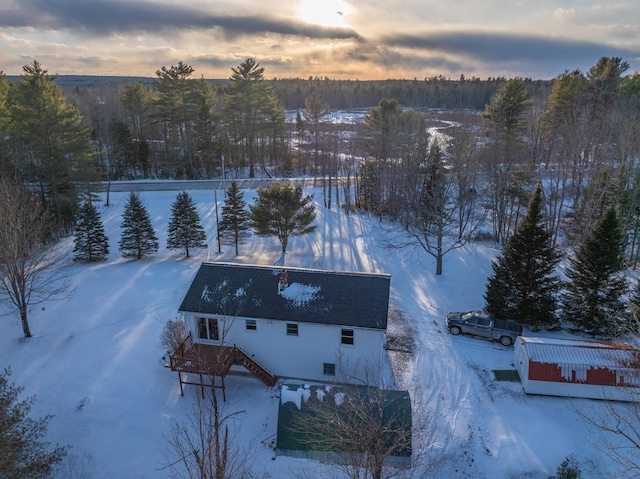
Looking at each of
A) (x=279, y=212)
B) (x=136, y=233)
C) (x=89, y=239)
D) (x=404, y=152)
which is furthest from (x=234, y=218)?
(x=404, y=152)

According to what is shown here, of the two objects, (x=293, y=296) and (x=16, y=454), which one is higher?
(x=293, y=296)

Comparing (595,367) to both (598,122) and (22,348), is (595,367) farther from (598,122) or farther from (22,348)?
(598,122)

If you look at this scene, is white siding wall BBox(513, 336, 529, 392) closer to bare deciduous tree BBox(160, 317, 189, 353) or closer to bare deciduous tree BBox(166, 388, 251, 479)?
bare deciduous tree BBox(166, 388, 251, 479)

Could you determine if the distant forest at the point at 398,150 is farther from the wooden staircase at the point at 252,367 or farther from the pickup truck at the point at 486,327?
the wooden staircase at the point at 252,367

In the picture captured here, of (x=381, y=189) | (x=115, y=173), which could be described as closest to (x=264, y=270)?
(x=381, y=189)

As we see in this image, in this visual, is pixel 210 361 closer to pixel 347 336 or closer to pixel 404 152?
pixel 347 336

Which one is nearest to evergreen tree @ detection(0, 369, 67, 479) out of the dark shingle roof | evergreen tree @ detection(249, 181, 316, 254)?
the dark shingle roof

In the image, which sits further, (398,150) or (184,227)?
(398,150)
